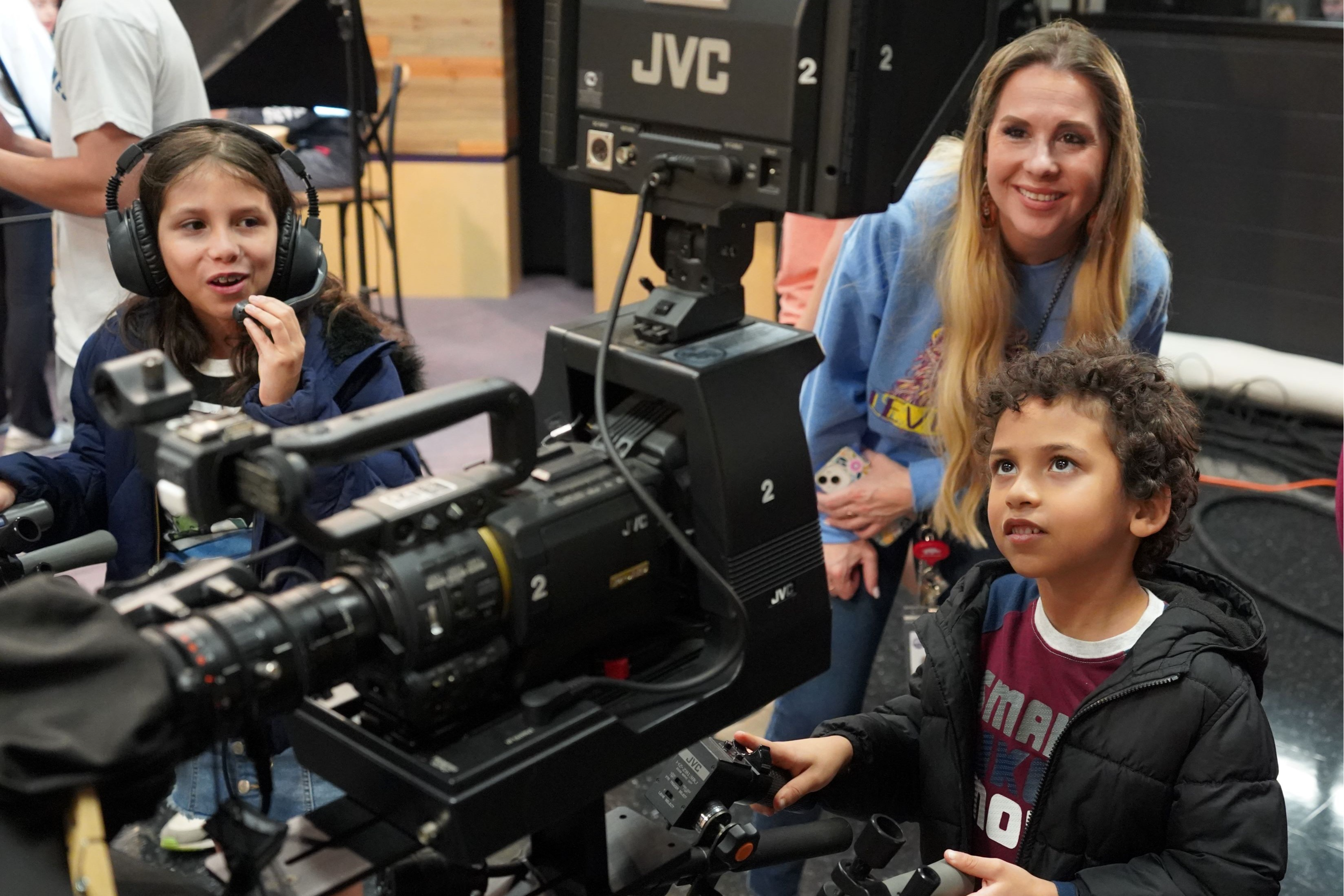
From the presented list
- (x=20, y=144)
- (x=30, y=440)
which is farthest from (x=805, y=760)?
(x=30, y=440)

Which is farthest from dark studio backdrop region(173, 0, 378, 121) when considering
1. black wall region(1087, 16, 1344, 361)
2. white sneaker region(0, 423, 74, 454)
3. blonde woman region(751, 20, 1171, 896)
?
black wall region(1087, 16, 1344, 361)

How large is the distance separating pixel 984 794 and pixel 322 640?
2.65 feet

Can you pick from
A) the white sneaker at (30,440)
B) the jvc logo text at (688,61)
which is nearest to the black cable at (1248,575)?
the jvc logo text at (688,61)

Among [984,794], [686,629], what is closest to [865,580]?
[984,794]

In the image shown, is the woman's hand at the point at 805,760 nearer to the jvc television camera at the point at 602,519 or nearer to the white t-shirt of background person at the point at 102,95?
the jvc television camera at the point at 602,519

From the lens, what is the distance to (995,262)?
5.69 ft

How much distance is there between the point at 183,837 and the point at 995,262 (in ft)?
5.53

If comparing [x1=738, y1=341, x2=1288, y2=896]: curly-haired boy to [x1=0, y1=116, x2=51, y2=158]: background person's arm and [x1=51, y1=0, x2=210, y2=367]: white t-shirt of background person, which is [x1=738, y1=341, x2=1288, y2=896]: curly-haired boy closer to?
[x1=51, y1=0, x2=210, y2=367]: white t-shirt of background person

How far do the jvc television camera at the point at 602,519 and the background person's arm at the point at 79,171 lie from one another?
1.47 m

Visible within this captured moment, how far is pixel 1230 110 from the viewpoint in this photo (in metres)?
4.40

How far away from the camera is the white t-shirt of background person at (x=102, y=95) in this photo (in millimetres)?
2232

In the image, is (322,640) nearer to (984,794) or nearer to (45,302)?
(984,794)

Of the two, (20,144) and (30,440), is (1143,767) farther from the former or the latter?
(30,440)

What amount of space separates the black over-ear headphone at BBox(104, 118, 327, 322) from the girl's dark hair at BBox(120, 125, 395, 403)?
0.04 feet
